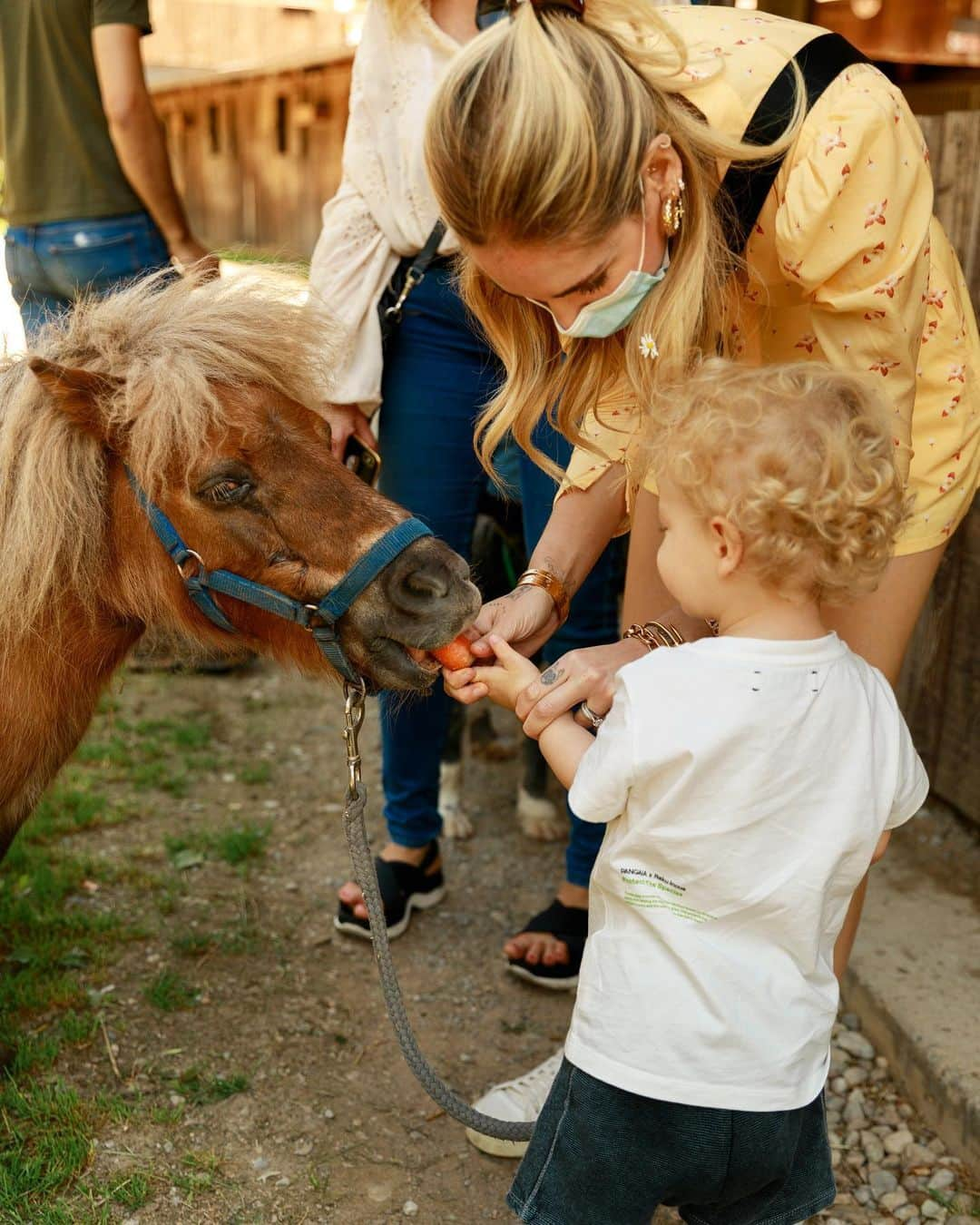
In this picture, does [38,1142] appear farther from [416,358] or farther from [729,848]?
[416,358]

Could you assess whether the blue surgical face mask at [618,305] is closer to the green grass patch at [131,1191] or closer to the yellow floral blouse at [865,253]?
the yellow floral blouse at [865,253]

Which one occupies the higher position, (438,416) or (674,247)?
(674,247)

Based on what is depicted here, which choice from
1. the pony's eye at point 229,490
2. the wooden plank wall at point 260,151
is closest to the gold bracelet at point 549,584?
the pony's eye at point 229,490

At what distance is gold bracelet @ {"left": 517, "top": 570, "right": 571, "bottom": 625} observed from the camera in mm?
2070

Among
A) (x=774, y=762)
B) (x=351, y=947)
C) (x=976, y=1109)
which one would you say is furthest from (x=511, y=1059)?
(x=774, y=762)

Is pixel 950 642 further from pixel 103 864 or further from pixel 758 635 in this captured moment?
pixel 103 864

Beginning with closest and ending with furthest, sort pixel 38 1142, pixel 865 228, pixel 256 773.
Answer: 1. pixel 865 228
2. pixel 38 1142
3. pixel 256 773

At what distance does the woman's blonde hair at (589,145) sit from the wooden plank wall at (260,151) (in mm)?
5686

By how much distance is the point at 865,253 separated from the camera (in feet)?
5.47

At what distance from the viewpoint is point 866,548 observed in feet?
4.88

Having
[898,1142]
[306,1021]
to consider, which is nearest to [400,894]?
[306,1021]

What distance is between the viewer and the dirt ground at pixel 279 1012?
2.28 m

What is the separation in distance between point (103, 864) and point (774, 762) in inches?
101

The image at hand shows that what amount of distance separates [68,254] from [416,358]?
1763mm
